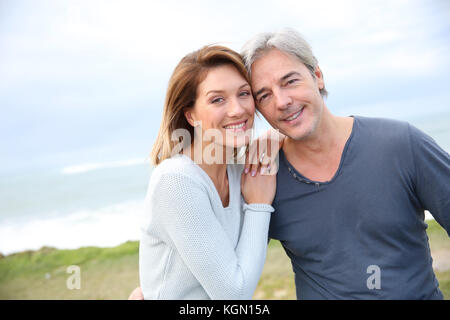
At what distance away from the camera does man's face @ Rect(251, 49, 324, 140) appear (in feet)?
6.40

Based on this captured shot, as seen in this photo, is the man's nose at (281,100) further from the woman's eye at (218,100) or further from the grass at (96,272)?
the grass at (96,272)

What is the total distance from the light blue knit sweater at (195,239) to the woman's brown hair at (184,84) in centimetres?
19

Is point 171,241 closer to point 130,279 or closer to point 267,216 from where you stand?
point 267,216

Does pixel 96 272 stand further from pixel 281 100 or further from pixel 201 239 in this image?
pixel 281 100

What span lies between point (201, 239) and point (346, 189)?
31.5 inches

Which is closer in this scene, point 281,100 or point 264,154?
point 281,100

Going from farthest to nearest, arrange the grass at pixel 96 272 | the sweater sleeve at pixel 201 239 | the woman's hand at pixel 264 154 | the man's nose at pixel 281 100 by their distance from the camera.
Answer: the grass at pixel 96 272
the woman's hand at pixel 264 154
the man's nose at pixel 281 100
the sweater sleeve at pixel 201 239

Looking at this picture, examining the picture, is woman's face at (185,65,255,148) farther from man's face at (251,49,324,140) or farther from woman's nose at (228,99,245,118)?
man's face at (251,49,324,140)

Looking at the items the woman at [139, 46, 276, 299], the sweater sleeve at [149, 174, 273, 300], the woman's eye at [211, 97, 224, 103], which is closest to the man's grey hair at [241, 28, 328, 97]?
the woman at [139, 46, 276, 299]

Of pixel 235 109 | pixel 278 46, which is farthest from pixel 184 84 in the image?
pixel 278 46

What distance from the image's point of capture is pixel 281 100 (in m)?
1.92

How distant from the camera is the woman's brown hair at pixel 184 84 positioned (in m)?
1.87

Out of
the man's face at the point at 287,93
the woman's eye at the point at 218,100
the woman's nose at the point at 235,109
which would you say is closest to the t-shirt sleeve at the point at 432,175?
the man's face at the point at 287,93

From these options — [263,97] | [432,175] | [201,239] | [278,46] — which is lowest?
[201,239]
